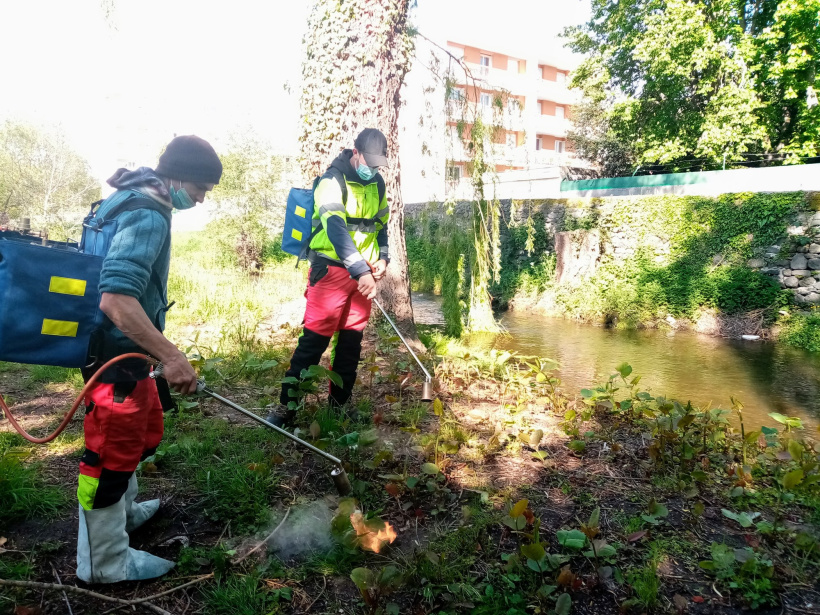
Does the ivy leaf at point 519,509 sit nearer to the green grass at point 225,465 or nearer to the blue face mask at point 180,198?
the green grass at point 225,465

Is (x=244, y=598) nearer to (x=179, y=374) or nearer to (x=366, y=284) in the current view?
(x=179, y=374)

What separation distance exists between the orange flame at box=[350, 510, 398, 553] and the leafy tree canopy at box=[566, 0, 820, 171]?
20.3 meters

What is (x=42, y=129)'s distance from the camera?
23.9 metres

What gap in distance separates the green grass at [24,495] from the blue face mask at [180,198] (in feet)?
5.33

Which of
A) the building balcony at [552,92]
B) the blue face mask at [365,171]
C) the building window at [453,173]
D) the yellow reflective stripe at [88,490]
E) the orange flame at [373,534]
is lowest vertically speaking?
the orange flame at [373,534]

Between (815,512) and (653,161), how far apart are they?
20579 mm

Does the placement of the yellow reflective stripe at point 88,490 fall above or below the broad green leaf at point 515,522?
above

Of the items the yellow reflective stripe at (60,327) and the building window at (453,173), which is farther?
the building window at (453,173)

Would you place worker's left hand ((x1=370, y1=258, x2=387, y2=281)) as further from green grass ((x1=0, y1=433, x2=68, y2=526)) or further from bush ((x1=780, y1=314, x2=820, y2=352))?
bush ((x1=780, y1=314, x2=820, y2=352))

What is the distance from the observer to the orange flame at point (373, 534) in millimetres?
2264

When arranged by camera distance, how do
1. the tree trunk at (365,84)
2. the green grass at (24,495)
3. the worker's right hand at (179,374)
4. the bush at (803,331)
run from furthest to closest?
the bush at (803,331) → the tree trunk at (365,84) → the green grass at (24,495) → the worker's right hand at (179,374)

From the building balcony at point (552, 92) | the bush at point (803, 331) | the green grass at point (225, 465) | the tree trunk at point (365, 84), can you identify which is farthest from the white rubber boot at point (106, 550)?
the building balcony at point (552, 92)

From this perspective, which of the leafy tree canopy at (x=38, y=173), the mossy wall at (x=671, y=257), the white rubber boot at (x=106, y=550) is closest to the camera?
the white rubber boot at (x=106, y=550)

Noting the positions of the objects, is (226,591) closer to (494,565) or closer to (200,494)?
(200,494)
